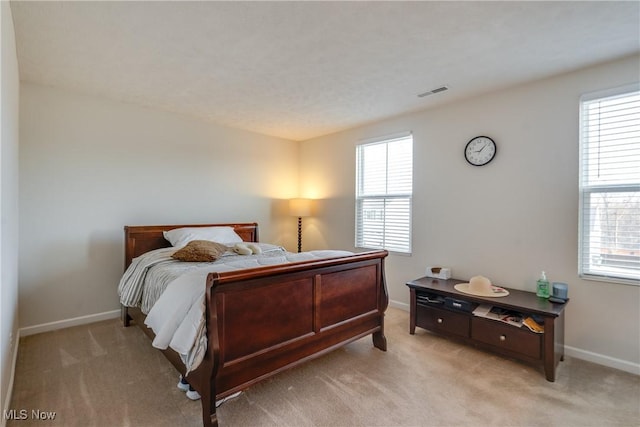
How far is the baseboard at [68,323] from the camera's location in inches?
120

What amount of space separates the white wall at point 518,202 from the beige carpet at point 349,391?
1.54 ft

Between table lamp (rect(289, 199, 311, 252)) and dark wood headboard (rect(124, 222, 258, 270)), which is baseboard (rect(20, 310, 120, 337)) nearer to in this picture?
dark wood headboard (rect(124, 222, 258, 270))

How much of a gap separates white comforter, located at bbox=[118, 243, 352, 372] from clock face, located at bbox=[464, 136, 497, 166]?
1808 millimetres

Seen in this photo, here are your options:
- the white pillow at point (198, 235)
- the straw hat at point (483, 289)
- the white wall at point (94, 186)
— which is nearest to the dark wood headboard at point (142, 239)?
the white pillow at point (198, 235)

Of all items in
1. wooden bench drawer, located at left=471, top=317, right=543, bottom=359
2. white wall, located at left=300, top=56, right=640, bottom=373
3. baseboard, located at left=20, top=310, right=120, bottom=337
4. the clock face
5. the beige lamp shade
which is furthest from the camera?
the beige lamp shade

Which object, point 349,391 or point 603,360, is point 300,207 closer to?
point 349,391

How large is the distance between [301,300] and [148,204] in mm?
2562

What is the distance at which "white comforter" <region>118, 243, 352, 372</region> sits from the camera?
1740mm

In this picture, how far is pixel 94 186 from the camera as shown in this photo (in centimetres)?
339

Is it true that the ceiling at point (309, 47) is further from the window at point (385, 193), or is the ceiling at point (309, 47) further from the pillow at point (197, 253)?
the pillow at point (197, 253)

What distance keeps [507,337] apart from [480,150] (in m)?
1.83

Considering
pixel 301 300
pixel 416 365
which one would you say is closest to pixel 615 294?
pixel 416 365

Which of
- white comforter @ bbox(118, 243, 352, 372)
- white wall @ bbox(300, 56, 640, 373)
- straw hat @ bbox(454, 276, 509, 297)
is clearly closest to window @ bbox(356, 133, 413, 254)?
white wall @ bbox(300, 56, 640, 373)

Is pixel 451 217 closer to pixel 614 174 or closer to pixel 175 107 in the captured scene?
pixel 614 174
